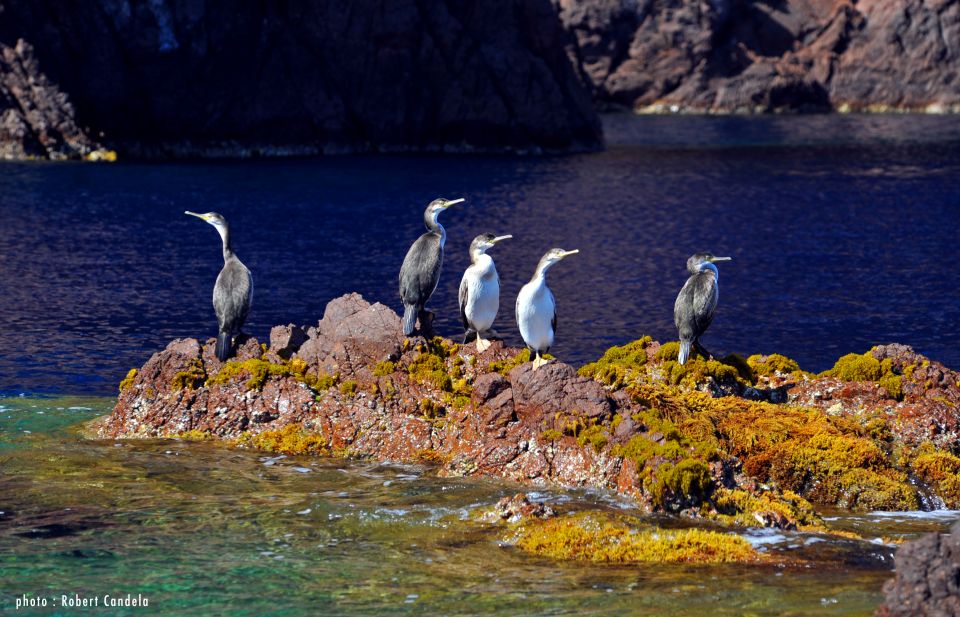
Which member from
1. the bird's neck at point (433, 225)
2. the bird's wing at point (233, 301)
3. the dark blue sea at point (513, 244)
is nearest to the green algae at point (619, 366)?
the bird's neck at point (433, 225)

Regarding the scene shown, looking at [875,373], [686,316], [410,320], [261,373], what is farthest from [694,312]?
[261,373]

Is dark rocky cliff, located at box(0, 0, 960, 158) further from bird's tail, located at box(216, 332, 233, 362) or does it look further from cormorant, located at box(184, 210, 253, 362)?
bird's tail, located at box(216, 332, 233, 362)

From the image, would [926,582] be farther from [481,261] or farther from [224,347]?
[224,347]

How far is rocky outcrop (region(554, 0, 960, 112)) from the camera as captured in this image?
151500mm

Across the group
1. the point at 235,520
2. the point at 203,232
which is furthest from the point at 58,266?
the point at 235,520

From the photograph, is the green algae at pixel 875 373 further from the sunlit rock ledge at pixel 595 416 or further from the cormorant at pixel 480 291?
the cormorant at pixel 480 291

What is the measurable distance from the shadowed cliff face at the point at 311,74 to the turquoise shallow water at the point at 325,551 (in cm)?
7100

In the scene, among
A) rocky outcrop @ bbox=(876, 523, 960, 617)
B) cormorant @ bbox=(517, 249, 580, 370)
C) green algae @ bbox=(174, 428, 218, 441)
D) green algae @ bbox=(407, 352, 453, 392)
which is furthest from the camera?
green algae @ bbox=(174, 428, 218, 441)

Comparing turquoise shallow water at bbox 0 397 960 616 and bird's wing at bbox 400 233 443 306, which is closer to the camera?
turquoise shallow water at bbox 0 397 960 616

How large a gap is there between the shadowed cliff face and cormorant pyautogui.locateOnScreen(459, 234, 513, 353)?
6954cm

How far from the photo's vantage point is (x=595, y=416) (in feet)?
61.4

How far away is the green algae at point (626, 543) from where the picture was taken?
15547 mm

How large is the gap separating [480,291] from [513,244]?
99.5 feet

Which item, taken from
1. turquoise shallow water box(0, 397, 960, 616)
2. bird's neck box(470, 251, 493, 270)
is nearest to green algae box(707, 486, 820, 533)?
turquoise shallow water box(0, 397, 960, 616)
